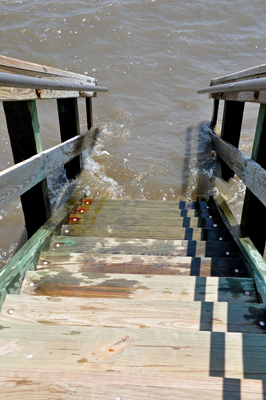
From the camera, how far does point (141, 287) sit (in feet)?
5.44

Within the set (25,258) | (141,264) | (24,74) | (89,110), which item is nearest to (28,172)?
(25,258)

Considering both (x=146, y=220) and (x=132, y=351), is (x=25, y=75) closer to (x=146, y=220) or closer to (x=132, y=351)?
(x=146, y=220)

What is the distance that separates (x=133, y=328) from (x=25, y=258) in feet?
2.82

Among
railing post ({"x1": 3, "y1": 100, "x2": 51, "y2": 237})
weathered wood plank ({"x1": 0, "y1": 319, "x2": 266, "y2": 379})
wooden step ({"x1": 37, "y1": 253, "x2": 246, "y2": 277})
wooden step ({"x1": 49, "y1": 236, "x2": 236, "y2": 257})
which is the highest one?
railing post ({"x1": 3, "y1": 100, "x2": 51, "y2": 237})

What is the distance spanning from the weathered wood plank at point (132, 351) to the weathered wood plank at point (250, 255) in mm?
470

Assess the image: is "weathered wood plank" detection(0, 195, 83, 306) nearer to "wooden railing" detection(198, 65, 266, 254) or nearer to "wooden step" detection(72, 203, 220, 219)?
"wooden step" detection(72, 203, 220, 219)

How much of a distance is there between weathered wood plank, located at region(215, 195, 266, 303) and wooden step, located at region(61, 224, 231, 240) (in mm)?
124

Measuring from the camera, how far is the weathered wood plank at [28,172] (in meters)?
1.56

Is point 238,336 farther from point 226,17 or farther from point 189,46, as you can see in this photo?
point 226,17

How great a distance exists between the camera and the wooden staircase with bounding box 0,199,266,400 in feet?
3.21

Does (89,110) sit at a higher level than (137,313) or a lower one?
higher

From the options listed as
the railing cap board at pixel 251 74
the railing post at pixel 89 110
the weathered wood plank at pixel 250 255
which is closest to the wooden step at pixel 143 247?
the weathered wood plank at pixel 250 255

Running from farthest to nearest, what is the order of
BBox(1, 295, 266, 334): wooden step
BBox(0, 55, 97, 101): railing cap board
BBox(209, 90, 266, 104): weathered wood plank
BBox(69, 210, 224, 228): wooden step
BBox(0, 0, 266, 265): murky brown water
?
1. BBox(0, 0, 266, 265): murky brown water
2. BBox(69, 210, 224, 228): wooden step
3. BBox(209, 90, 266, 104): weathered wood plank
4. BBox(0, 55, 97, 101): railing cap board
5. BBox(1, 295, 266, 334): wooden step

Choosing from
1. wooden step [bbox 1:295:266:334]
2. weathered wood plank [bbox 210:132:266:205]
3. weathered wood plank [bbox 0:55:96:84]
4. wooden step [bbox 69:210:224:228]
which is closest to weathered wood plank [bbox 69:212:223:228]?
wooden step [bbox 69:210:224:228]
